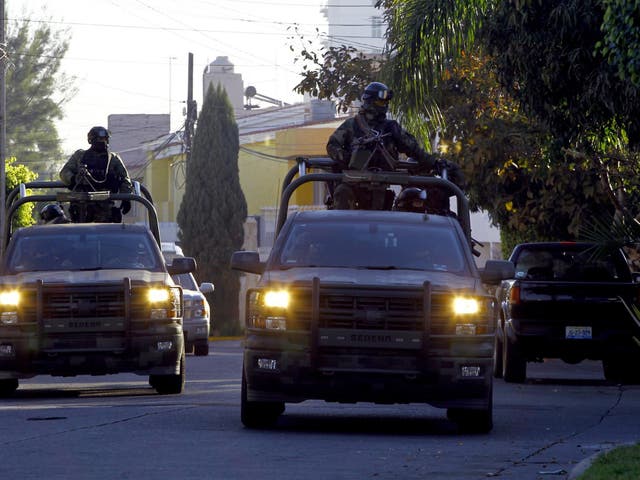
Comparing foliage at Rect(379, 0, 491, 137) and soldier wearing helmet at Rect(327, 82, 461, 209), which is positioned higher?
foliage at Rect(379, 0, 491, 137)

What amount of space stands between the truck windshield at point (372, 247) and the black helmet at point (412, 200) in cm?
206

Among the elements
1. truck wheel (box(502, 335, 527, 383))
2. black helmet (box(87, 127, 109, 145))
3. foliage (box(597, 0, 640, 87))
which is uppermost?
foliage (box(597, 0, 640, 87))

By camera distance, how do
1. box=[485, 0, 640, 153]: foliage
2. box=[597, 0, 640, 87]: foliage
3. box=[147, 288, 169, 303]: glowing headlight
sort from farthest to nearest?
box=[485, 0, 640, 153]: foliage < box=[147, 288, 169, 303]: glowing headlight < box=[597, 0, 640, 87]: foliage

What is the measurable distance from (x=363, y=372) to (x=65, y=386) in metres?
7.97

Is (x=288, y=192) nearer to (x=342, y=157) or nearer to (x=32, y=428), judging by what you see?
(x=342, y=157)

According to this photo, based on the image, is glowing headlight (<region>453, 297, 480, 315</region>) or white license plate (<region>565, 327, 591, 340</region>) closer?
glowing headlight (<region>453, 297, 480, 315</region>)

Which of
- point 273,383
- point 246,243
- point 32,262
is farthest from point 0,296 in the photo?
point 246,243

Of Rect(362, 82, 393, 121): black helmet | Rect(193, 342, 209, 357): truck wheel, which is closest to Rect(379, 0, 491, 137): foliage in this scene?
Rect(362, 82, 393, 121): black helmet

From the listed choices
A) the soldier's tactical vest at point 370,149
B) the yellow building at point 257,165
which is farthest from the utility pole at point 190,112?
the soldier's tactical vest at point 370,149

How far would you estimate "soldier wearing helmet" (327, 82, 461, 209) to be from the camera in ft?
53.4

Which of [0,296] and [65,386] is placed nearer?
[0,296]

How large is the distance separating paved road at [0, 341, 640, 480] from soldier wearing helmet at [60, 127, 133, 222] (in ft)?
7.25

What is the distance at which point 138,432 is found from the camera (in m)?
13.2

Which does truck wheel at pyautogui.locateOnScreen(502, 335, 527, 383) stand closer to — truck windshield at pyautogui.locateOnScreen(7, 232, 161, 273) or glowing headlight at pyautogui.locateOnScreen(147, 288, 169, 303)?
truck windshield at pyautogui.locateOnScreen(7, 232, 161, 273)
